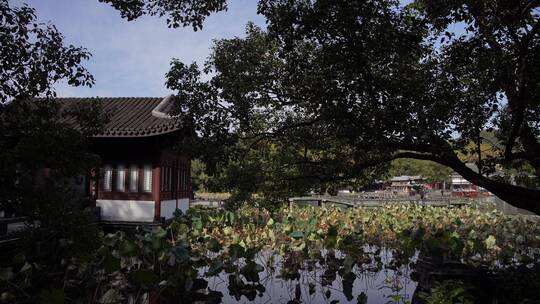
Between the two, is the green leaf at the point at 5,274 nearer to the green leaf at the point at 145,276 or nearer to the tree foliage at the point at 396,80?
the green leaf at the point at 145,276

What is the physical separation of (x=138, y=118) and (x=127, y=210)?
269 centimetres

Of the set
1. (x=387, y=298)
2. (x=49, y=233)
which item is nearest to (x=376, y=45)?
(x=49, y=233)

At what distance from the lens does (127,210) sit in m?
12.5

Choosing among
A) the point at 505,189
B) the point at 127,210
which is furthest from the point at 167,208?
the point at 505,189

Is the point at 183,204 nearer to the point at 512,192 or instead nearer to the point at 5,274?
the point at 5,274

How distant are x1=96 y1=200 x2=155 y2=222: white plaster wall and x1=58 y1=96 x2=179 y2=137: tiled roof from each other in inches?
79.8

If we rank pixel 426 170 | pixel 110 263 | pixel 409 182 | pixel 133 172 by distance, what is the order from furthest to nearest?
1. pixel 409 182
2. pixel 426 170
3. pixel 133 172
4. pixel 110 263

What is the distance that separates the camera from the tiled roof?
11.8m

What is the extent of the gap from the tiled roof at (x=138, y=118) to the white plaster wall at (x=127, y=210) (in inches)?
79.8

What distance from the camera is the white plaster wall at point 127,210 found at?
1242 cm

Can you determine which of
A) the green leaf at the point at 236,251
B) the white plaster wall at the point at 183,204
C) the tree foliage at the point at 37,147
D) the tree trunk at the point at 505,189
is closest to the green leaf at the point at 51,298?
the tree foliage at the point at 37,147

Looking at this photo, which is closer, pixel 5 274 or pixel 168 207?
pixel 5 274

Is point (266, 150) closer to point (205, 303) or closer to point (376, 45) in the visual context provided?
point (205, 303)

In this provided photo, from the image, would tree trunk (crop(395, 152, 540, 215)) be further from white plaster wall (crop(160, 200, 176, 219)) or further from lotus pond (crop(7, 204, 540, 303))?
white plaster wall (crop(160, 200, 176, 219))
